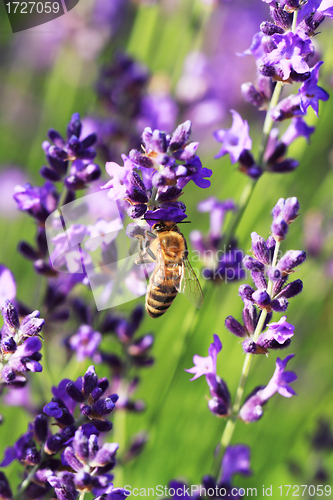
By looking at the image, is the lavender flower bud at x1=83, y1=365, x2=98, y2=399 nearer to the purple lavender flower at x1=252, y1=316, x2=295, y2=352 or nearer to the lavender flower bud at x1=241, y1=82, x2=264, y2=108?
the purple lavender flower at x1=252, y1=316, x2=295, y2=352

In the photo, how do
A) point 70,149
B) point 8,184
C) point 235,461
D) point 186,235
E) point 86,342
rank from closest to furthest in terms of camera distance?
point 70,149 < point 86,342 < point 235,461 < point 186,235 < point 8,184

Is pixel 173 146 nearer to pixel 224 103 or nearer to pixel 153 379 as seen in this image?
pixel 153 379

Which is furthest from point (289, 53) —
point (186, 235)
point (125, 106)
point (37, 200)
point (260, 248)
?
point (186, 235)

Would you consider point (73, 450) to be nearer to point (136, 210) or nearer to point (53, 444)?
point (53, 444)

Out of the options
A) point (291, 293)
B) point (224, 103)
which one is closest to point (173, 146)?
point (291, 293)

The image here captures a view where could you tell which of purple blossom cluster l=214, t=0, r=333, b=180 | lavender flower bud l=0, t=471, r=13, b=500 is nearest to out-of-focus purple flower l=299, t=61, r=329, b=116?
purple blossom cluster l=214, t=0, r=333, b=180

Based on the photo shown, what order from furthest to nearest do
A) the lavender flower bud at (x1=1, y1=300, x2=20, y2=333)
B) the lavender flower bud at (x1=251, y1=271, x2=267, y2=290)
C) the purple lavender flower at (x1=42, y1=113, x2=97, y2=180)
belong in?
the purple lavender flower at (x1=42, y1=113, x2=97, y2=180) < the lavender flower bud at (x1=251, y1=271, x2=267, y2=290) < the lavender flower bud at (x1=1, y1=300, x2=20, y2=333)

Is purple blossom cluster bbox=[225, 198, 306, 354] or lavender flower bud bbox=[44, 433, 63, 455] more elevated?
purple blossom cluster bbox=[225, 198, 306, 354]
